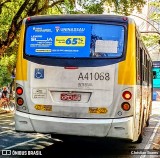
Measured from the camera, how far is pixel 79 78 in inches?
320

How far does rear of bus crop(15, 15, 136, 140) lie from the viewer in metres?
7.98

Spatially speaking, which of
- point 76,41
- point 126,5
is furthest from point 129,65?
point 126,5

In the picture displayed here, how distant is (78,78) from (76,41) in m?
0.81

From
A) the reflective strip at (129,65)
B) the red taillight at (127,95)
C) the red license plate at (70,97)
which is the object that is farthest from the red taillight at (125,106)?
the red license plate at (70,97)

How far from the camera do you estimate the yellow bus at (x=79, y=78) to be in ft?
26.2

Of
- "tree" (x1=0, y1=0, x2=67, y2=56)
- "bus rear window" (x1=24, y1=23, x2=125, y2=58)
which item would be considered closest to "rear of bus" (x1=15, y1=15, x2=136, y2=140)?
"bus rear window" (x1=24, y1=23, x2=125, y2=58)

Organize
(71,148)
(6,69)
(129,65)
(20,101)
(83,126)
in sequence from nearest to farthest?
1. (83,126)
2. (129,65)
3. (20,101)
4. (71,148)
5. (6,69)

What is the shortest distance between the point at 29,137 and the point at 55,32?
15.7ft

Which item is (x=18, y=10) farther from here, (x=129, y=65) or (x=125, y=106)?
(x=125, y=106)

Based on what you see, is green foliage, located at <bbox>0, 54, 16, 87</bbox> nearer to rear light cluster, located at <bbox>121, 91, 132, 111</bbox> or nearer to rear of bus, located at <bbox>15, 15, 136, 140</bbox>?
rear of bus, located at <bbox>15, 15, 136, 140</bbox>

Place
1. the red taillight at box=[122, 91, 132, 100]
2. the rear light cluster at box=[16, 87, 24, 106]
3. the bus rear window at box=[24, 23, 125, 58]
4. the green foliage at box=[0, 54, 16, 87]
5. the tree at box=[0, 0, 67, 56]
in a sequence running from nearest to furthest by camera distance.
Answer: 1. the red taillight at box=[122, 91, 132, 100]
2. the bus rear window at box=[24, 23, 125, 58]
3. the rear light cluster at box=[16, 87, 24, 106]
4. the tree at box=[0, 0, 67, 56]
5. the green foliage at box=[0, 54, 16, 87]

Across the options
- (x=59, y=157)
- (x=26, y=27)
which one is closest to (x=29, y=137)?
(x=59, y=157)

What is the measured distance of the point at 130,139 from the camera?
798 cm

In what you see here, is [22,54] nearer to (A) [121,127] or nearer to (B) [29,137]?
(A) [121,127]
